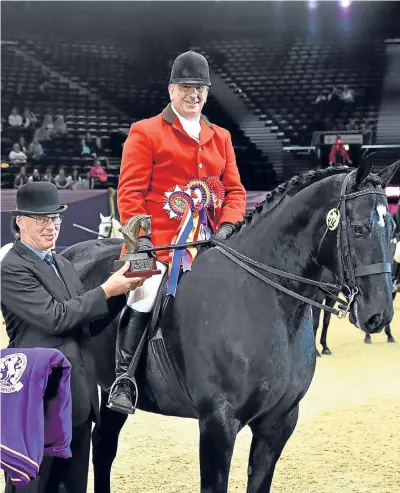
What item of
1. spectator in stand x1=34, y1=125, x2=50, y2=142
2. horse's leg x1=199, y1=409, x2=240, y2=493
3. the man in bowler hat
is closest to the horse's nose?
horse's leg x1=199, y1=409, x2=240, y2=493

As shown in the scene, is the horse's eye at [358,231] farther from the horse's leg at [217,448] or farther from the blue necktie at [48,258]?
the blue necktie at [48,258]

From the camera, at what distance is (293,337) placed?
2.73 metres

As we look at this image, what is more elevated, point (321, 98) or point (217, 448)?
point (321, 98)

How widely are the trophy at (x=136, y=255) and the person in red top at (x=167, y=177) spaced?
4.0 inches

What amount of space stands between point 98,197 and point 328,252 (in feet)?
37.4

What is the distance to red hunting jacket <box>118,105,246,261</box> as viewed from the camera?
2.91 metres

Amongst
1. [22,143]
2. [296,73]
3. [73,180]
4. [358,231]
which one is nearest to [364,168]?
[358,231]

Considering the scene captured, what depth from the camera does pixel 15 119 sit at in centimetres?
1641

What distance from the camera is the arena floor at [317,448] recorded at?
148 inches

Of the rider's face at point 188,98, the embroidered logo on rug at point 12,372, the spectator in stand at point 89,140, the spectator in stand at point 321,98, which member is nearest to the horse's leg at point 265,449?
the embroidered logo on rug at point 12,372

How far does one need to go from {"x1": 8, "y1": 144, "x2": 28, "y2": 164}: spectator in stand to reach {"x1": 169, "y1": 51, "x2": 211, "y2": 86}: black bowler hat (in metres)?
13.3

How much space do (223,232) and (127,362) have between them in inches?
25.2

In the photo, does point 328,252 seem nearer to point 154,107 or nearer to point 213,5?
point 154,107

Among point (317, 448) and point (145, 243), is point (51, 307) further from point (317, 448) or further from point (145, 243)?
point (317, 448)
